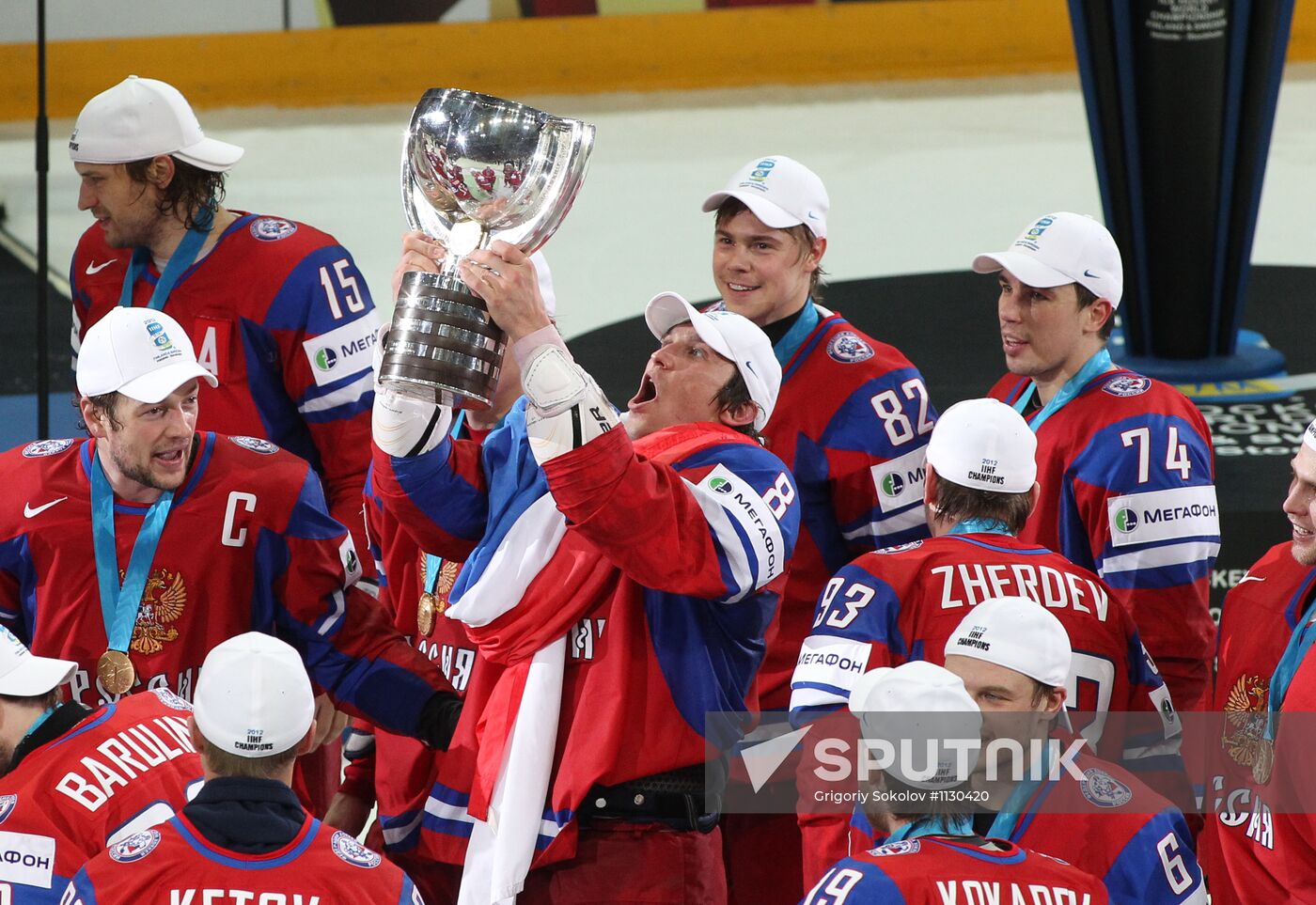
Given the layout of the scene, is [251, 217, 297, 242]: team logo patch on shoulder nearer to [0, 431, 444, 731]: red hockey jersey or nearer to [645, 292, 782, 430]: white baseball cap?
[0, 431, 444, 731]: red hockey jersey

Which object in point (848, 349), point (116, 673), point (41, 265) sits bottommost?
point (116, 673)

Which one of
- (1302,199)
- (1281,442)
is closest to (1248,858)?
(1281,442)

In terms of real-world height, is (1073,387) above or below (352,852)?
above

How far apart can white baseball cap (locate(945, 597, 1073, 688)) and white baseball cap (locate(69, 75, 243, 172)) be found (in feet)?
7.27

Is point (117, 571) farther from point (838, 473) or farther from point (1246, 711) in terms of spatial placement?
point (1246, 711)

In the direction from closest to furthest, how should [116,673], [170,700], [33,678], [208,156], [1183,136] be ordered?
[33,678] → [170,700] → [116,673] → [208,156] → [1183,136]

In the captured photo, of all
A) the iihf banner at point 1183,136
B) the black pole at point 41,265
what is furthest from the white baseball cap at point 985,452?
the iihf banner at point 1183,136

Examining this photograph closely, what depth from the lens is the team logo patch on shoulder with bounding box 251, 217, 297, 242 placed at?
4.31 metres

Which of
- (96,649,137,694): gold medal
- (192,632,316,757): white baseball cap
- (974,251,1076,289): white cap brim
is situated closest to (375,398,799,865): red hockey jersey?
(192,632,316,757): white baseball cap

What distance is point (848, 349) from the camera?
4035 millimetres

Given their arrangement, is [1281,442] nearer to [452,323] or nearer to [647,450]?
[647,450]

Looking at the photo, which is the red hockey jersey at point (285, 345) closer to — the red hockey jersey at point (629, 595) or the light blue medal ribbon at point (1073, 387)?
the red hockey jersey at point (629, 595)

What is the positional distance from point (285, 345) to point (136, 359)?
0.92 m

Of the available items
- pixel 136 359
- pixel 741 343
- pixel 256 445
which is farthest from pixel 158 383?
pixel 741 343
